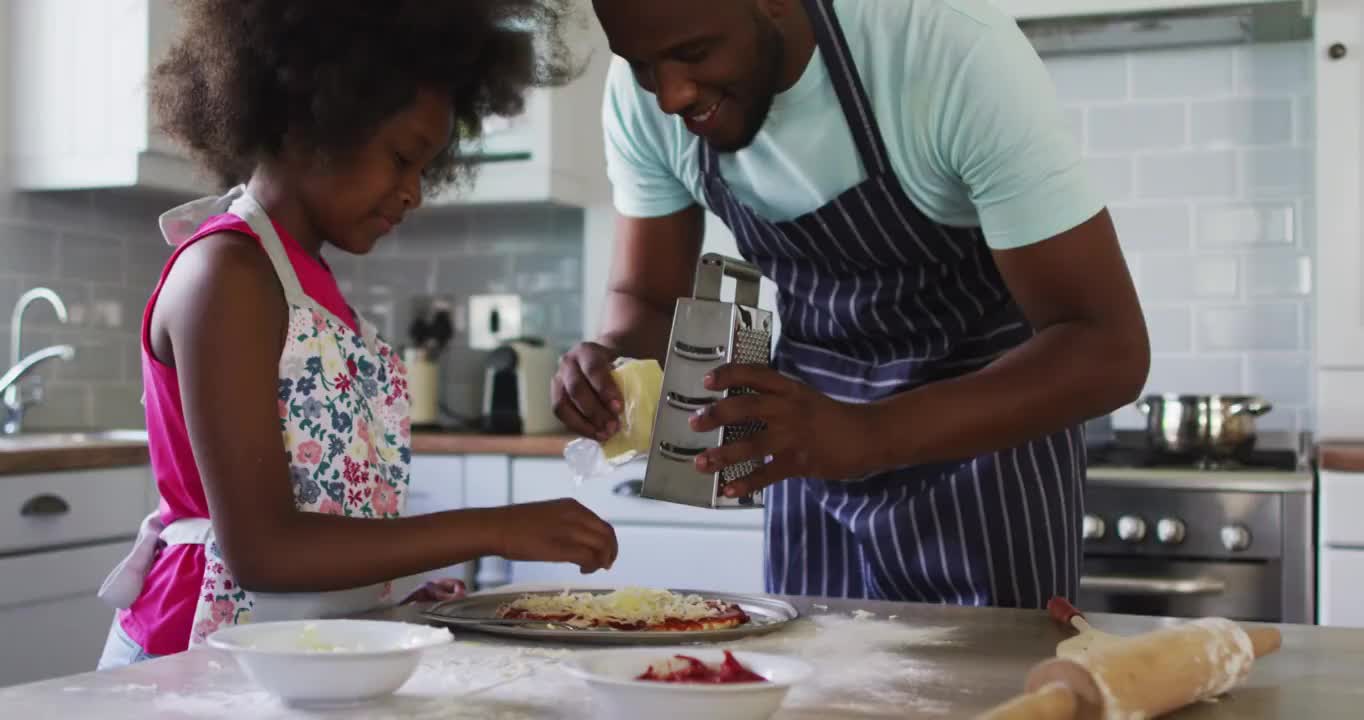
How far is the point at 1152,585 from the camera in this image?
2.40 m

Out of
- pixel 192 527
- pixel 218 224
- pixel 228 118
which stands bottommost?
pixel 192 527

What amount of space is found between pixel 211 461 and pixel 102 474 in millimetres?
1461

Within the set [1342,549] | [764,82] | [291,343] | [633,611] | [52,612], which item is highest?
[764,82]

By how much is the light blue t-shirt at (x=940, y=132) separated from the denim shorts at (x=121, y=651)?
757mm

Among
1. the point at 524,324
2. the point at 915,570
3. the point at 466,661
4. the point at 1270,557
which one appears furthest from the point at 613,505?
the point at 466,661

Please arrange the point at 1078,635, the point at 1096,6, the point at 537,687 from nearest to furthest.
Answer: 1. the point at 537,687
2. the point at 1078,635
3. the point at 1096,6

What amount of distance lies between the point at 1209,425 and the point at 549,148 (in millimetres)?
1484

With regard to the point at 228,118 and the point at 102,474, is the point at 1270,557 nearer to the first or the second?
the point at 228,118

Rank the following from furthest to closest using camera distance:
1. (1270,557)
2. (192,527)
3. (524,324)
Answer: (524,324) → (1270,557) → (192,527)

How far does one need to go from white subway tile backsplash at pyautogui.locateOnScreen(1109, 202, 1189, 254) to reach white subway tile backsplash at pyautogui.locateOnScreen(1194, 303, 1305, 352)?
0.52 feet

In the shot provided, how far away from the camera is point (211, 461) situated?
3.91 ft

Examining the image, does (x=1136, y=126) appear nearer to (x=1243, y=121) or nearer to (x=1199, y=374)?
(x=1243, y=121)

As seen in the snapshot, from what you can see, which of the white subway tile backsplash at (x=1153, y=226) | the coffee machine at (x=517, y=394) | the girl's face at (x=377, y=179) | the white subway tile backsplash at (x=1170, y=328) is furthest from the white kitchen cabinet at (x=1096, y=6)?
the girl's face at (x=377, y=179)

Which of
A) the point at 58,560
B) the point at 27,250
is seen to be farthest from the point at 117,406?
the point at 58,560
